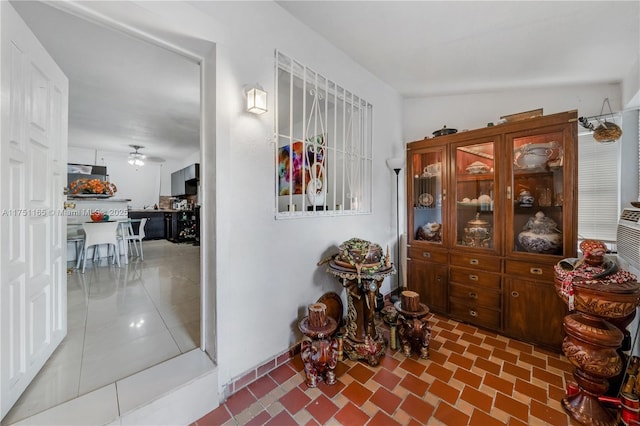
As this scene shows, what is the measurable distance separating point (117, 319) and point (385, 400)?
7.52 feet

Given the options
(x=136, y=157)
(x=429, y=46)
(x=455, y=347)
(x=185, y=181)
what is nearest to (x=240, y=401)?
(x=455, y=347)

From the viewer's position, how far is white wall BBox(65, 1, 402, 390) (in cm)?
134

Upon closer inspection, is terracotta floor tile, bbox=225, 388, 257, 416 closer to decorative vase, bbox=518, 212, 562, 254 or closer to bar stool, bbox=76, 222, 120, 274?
decorative vase, bbox=518, 212, 562, 254

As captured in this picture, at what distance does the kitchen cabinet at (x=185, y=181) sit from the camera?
19.8 feet

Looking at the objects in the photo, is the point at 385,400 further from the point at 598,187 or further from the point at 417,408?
the point at 598,187

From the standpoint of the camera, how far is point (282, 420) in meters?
1.25

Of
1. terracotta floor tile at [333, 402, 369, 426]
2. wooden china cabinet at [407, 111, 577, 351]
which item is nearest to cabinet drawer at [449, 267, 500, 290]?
wooden china cabinet at [407, 111, 577, 351]

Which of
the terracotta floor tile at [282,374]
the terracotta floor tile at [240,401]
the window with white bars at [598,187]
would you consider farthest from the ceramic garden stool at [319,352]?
the window with white bars at [598,187]

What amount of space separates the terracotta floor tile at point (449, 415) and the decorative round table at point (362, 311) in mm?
468

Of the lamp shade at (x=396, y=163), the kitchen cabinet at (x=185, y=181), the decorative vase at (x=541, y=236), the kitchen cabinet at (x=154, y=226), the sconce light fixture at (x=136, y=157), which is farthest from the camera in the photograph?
the kitchen cabinet at (x=154, y=226)

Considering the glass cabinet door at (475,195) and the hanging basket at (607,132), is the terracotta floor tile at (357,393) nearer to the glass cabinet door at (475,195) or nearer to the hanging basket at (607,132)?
the glass cabinet door at (475,195)

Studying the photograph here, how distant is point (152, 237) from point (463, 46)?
7971 mm

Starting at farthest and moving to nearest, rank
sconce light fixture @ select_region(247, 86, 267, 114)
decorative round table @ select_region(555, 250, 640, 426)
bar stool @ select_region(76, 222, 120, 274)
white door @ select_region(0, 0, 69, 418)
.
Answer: bar stool @ select_region(76, 222, 120, 274), sconce light fixture @ select_region(247, 86, 267, 114), decorative round table @ select_region(555, 250, 640, 426), white door @ select_region(0, 0, 69, 418)

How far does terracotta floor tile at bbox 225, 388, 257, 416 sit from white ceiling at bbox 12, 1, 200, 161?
7.16 feet
